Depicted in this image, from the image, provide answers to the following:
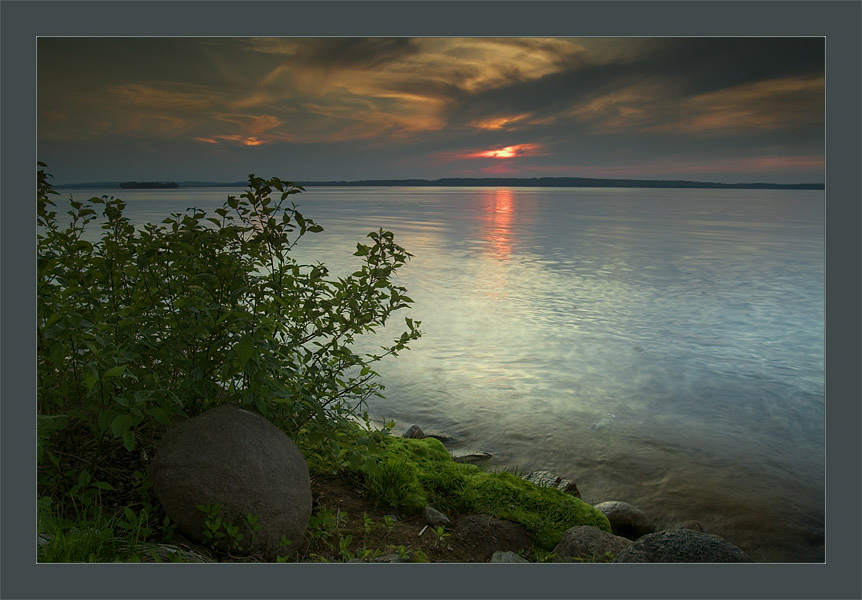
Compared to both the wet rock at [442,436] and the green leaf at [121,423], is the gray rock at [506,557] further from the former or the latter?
the green leaf at [121,423]

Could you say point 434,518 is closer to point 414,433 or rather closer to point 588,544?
point 588,544

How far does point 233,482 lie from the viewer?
2922 millimetres

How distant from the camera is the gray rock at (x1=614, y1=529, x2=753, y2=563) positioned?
3119 mm

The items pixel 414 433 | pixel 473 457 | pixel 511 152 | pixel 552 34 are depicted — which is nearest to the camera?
pixel 552 34

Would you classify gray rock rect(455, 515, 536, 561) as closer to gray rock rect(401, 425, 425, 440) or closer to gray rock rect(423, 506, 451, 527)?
gray rock rect(423, 506, 451, 527)

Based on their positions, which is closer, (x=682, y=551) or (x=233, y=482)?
(x=233, y=482)

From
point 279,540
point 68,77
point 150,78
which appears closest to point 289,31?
point 150,78

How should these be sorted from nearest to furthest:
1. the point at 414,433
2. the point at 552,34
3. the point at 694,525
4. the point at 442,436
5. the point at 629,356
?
the point at 552,34
the point at 694,525
the point at 414,433
the point at 442,436
the point at 629,356

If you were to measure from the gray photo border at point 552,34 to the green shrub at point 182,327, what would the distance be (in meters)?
0.16

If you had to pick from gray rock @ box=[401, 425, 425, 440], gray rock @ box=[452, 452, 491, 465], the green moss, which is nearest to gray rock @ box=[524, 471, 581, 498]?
the green moss

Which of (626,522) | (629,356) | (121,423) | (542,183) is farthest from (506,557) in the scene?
(629,356)

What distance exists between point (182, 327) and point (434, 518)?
1.77 m

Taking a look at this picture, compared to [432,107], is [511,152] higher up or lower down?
lower down

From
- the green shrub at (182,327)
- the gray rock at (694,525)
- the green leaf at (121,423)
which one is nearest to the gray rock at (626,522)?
the gray rock at (694,525)
